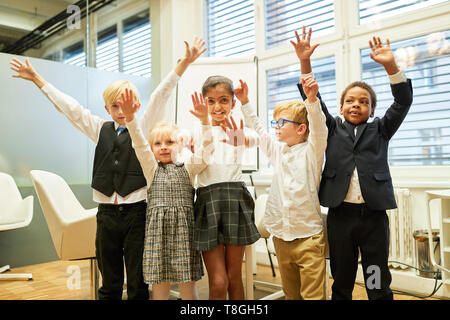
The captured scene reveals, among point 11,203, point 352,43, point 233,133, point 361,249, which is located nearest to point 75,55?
point 11,203

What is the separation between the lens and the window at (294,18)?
116 inches

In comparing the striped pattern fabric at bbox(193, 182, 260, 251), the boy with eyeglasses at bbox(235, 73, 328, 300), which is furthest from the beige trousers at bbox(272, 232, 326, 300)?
the striped pattern fabric at bbox(193, 182, 260, 251)

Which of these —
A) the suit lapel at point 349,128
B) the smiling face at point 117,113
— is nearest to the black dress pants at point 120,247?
the smiling face at point 117,113

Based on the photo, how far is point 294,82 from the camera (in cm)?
311

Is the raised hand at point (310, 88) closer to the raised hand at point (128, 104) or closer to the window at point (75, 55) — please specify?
the raised hand at point (128, 104)

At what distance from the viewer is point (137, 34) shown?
3975 millimetres

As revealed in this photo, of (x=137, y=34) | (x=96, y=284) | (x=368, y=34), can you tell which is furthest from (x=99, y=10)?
(x=96, y=284)

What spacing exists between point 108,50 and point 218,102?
2.66m

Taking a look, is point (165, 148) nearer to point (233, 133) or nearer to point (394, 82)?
point (233, 133)

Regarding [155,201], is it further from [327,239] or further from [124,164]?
[327,239]

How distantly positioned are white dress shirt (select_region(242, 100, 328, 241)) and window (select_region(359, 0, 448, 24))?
1690 millimetres

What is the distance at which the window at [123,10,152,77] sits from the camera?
3912 millimetres

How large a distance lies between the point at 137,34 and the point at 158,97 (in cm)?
273

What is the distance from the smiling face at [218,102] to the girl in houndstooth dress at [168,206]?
155 millimetres
